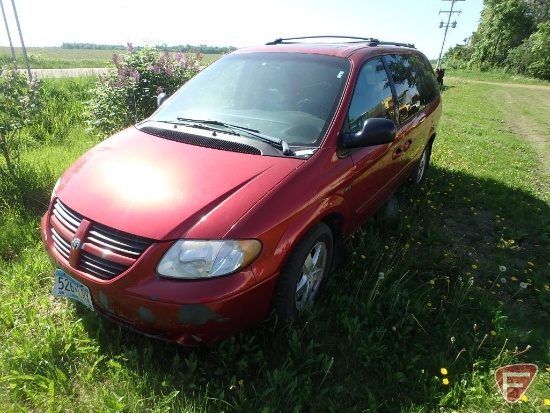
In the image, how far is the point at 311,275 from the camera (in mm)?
2494

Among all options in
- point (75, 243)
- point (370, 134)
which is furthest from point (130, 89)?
point (370, 134)

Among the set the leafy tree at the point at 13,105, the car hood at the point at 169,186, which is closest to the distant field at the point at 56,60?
→ the leafy tree at the point at 13,105

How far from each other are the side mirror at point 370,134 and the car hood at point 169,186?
1.62 ft

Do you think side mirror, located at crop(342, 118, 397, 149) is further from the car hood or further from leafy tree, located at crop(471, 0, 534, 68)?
leafy tree, located at crop(471, 0, 534, 68)

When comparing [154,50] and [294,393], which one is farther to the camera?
[154,50]

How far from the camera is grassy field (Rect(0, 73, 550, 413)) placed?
196cm

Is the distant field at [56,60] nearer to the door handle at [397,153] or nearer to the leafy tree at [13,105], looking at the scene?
the leafy tree at [13,105]

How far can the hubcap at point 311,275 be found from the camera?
2379mm

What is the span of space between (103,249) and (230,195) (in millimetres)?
692

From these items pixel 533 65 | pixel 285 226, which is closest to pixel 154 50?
pixel 285 226

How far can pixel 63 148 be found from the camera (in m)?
5.41

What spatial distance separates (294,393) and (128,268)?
107cm

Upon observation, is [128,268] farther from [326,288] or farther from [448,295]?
[448,295]

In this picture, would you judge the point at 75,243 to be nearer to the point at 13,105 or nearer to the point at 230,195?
the point at 230,195
